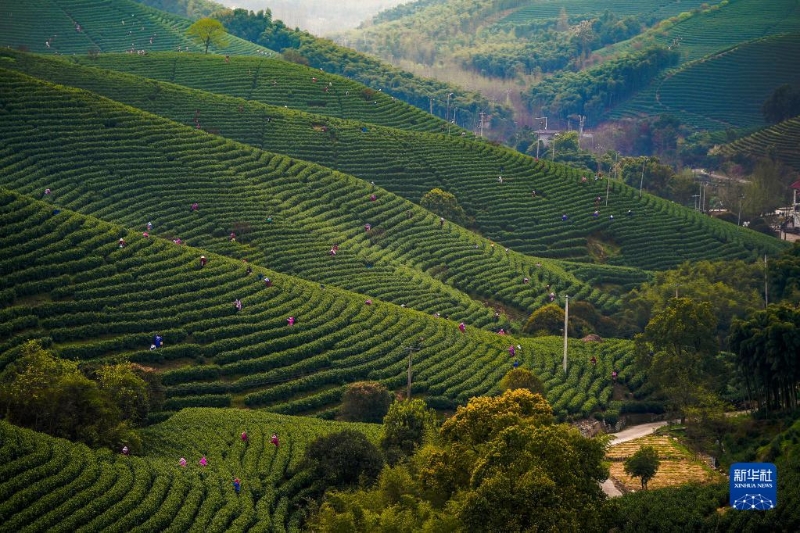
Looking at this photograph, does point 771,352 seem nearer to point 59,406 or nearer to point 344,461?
point 344,461

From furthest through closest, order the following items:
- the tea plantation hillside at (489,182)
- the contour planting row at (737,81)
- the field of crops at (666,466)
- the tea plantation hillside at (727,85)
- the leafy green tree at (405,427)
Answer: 1. the tea plantation hillside at (727,85)
2. the contour planting row at (737,81)
3. the tea plantation hillside at (489,182)
4. the field of crops at (666,466)
5. the leafy green tree at (405,427)

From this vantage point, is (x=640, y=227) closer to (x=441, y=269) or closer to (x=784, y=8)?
(x=441, y=269)

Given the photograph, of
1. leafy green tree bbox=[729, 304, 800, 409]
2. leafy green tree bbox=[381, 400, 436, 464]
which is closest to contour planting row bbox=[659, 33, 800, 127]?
leafy green tree bbox=[729, 304, 800, 409]

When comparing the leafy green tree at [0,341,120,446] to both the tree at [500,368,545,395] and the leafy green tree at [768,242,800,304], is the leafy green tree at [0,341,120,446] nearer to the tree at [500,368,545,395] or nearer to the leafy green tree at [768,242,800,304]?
the tree at [500,368,545,395]

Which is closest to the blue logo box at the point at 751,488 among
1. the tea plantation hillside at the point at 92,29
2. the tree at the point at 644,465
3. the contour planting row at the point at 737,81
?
the tree at the point at 644,465

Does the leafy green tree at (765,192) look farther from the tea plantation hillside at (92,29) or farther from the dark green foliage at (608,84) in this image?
the tea plantation hillside at (92,29)

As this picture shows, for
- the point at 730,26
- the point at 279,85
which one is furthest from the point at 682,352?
the point at 730,26

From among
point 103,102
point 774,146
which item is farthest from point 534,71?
point 103,102

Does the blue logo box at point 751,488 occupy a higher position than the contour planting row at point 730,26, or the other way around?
the contour planting row at point 730,26
